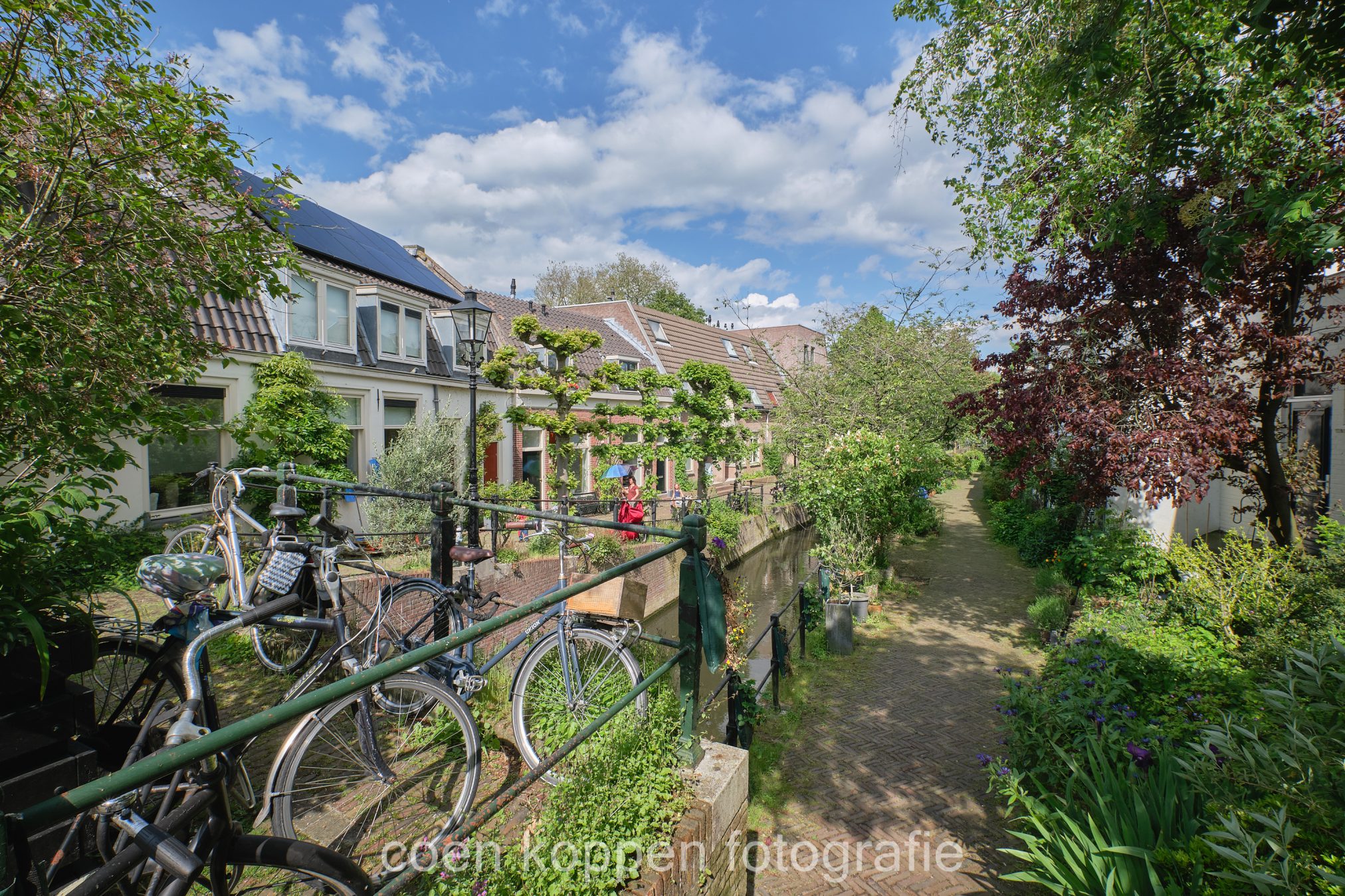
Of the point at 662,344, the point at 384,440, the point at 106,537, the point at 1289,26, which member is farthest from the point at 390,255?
the point at 1289,26

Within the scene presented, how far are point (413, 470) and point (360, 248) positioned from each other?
565 centimetres

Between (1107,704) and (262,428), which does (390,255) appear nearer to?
(262,428)

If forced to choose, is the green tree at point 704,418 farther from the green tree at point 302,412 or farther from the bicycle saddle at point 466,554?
the bicycle saddle at point 466,554

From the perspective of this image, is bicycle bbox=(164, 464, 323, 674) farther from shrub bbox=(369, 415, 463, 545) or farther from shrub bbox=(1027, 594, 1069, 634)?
shrub bbox=(1027, 594, 1069, 634)

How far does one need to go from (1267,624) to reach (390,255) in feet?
54.9

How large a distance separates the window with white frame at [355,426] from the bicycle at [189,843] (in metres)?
11.5

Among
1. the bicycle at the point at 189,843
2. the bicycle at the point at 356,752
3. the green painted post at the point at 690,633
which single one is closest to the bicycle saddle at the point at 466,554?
→ the bicycle at the point at 356,752

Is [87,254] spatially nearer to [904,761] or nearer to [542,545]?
[904,761]

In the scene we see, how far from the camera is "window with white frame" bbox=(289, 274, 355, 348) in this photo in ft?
37.4

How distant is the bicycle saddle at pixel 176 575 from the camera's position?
2.37 m

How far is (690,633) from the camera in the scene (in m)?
2.82

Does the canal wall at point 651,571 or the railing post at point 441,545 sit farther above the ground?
the railing post at point 441,545

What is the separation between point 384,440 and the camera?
43.6 ft

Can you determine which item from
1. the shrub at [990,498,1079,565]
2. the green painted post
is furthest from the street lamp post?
the shrub at [990,498,1079,565]
